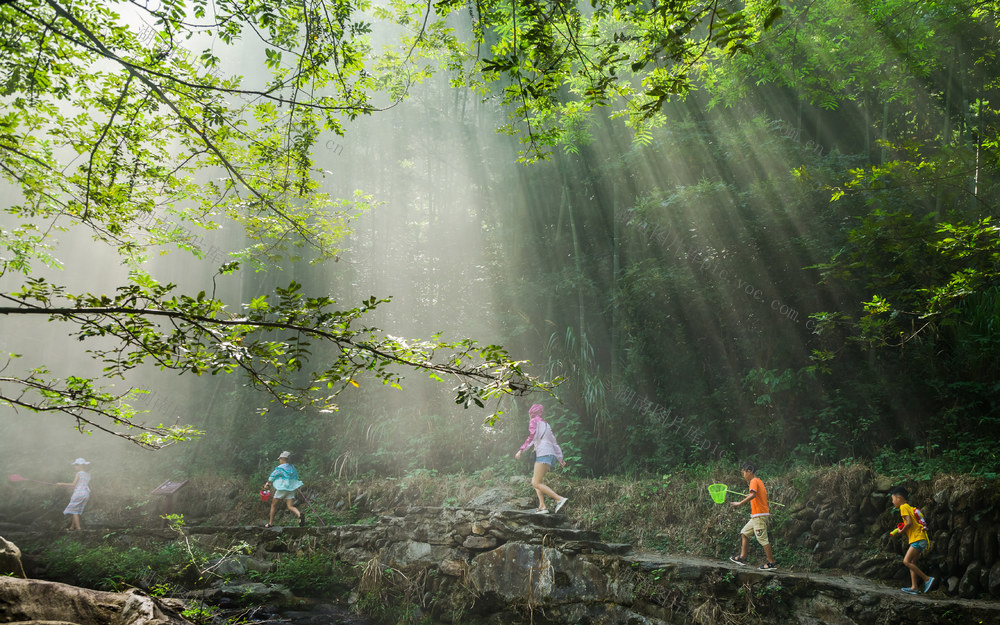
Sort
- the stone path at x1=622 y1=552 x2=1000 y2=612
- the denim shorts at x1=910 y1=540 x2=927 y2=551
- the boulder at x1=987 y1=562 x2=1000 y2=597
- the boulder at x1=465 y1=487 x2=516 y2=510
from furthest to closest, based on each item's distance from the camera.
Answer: the boulder at x1=465 y1=487 x2=516 y2=510
the denim shorts at x1=910 y1=540 x2=927 y2=551
the boulder at x1=987 y1=562 x2=1000 y2=597
the stone path at x1=622 y1=552 x2=1000 y2=612

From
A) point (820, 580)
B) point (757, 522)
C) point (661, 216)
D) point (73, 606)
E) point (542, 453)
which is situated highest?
point (661, 216)

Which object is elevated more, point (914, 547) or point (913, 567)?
point (914, 547)

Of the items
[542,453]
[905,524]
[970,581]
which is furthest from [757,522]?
[542,453]


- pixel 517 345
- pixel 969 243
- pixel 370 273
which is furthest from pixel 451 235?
pixel 969 243

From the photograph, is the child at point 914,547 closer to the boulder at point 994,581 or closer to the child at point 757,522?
the boulder at point 994,581

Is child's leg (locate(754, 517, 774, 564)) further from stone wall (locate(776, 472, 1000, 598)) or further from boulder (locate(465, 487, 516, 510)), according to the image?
boulder (locate(465, 487, 516, 510))

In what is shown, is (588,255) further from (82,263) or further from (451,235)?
(82,263)

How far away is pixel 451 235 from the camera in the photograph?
480 inches

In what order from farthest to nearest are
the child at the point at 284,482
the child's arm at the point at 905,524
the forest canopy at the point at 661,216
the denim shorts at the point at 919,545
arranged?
the child at the point at 284,482
the child's arm at the point at 905,524
the denim shorts at the point at 919,545
the forest canopy at the point at 661,216

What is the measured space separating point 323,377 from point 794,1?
26.0ft

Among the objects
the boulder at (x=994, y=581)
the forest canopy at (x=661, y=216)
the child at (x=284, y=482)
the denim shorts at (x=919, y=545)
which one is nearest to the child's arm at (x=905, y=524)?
the denim shorts at (x=919, y=545)

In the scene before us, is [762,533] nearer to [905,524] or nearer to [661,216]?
[905,524]

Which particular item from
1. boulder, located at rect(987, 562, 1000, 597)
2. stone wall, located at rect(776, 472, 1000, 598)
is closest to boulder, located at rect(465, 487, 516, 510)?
stone wall, located at rect(776, 472, 1000, 598)

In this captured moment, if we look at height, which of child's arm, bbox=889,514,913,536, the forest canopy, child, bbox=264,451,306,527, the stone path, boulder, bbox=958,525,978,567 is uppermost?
the forest canopy
